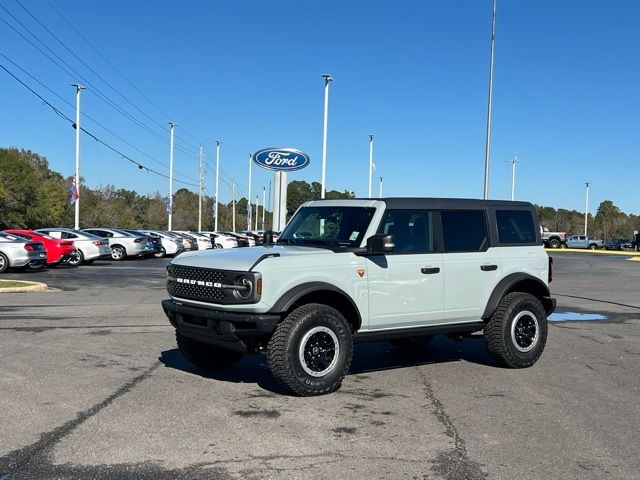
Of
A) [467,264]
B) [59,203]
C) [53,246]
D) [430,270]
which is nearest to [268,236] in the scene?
[430,270]

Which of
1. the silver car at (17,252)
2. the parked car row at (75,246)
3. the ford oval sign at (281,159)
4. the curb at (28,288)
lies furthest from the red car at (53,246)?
the ford oval sign at (281,159)

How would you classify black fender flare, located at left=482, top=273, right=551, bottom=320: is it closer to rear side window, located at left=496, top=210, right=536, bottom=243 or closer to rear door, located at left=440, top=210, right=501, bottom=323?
rear door, located at left=440, top=210, right=501, bottom=323

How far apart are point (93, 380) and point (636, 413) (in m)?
5.47

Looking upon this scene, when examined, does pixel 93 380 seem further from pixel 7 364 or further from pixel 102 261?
pixel 102 261

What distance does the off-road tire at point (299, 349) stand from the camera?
6.23 meters

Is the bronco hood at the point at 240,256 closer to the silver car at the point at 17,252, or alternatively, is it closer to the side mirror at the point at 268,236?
the side mirror at the point at 268,236

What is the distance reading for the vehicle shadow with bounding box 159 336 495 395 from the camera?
7332 millimetres

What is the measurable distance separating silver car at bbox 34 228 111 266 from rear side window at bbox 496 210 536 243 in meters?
20.4

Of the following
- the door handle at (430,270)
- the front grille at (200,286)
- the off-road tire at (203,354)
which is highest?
the door handle at (430,270)

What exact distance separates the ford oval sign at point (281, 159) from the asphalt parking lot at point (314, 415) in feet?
88.8

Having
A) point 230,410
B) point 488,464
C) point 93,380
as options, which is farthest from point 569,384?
point 93,380

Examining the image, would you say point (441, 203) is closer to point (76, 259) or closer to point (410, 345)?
point (410, 345)

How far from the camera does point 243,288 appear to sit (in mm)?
6156

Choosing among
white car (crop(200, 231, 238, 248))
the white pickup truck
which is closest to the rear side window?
white car (crop(200, 231, 238, 248))
